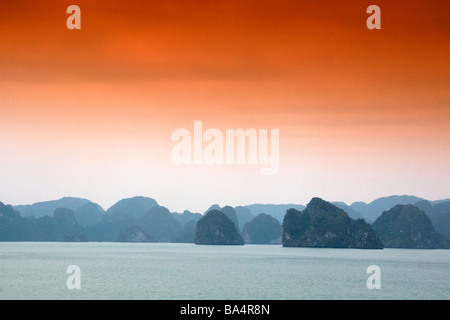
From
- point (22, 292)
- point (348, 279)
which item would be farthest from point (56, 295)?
point (348, 279)

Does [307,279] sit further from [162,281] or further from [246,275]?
[162,281]

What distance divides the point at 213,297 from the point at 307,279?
108 ft

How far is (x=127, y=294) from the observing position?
77938 millimetres

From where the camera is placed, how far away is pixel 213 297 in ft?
257

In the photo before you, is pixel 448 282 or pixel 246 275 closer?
pixel 448 282
